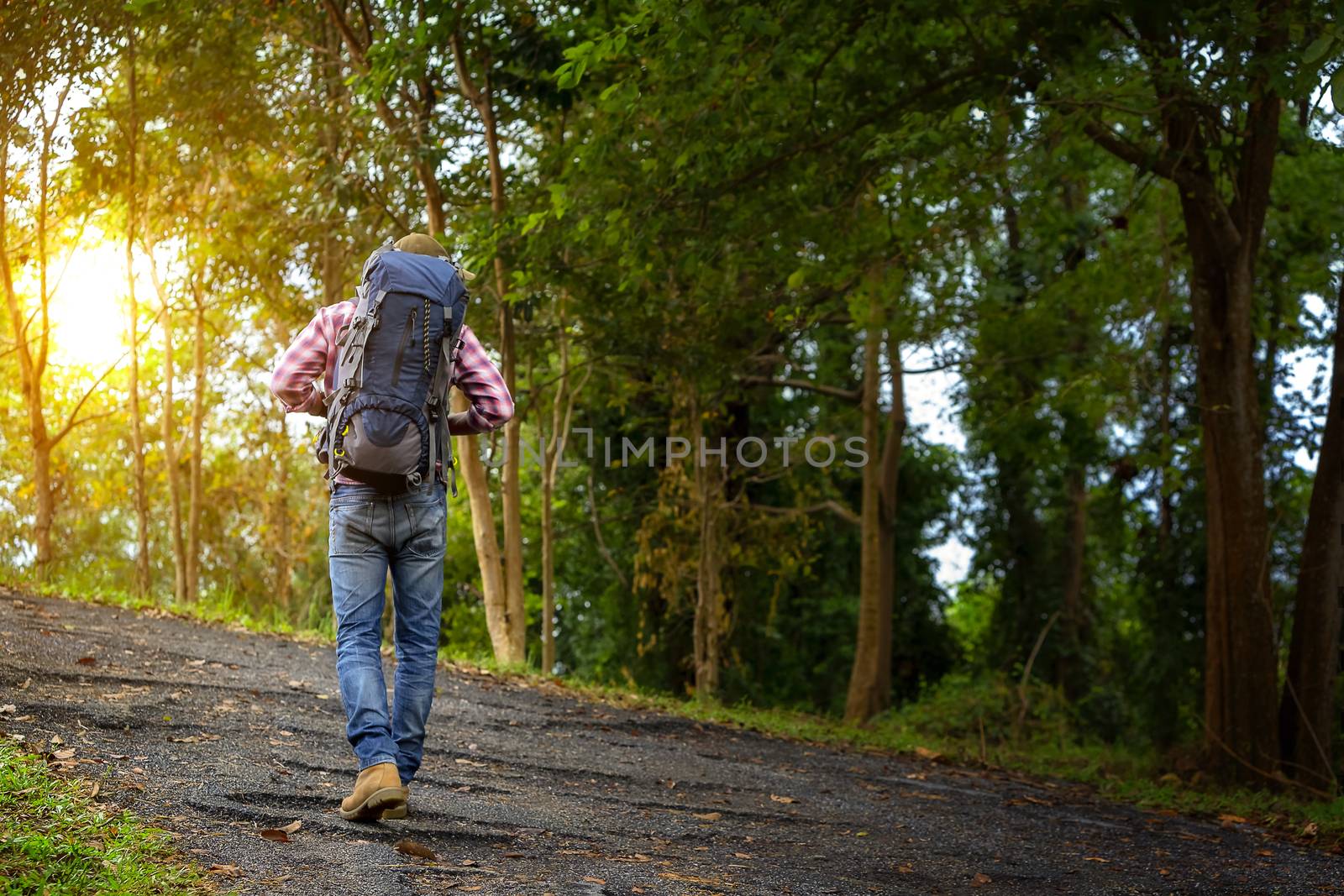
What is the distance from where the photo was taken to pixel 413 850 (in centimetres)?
434

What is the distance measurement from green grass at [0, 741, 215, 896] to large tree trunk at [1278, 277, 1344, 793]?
28.2ft

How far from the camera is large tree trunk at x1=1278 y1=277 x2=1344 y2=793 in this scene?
9914 millimetres

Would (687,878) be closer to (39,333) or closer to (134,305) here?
(39,333)

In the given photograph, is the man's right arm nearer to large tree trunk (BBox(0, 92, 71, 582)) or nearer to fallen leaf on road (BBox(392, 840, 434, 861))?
fallen leaf on road (BBox(392, 840, 434, 861))

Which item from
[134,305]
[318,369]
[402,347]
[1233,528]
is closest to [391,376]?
[402,347]

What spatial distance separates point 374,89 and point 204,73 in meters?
4.21

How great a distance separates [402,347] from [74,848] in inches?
72.4

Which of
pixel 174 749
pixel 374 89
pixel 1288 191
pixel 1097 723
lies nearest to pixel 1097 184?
pixel 1288 191

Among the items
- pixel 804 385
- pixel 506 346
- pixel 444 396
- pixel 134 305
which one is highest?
pixel 134 305

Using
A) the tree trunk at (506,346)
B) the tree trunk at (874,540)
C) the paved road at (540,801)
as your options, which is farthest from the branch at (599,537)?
the paved road at (540,801)

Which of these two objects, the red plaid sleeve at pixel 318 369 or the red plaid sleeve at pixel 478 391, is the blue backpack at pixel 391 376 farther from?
the red plaid sleeve at pixel 478 391

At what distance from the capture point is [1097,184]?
2186 centimetres

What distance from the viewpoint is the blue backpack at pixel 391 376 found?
175 inches

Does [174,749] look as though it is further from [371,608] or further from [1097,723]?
[1097,723]
